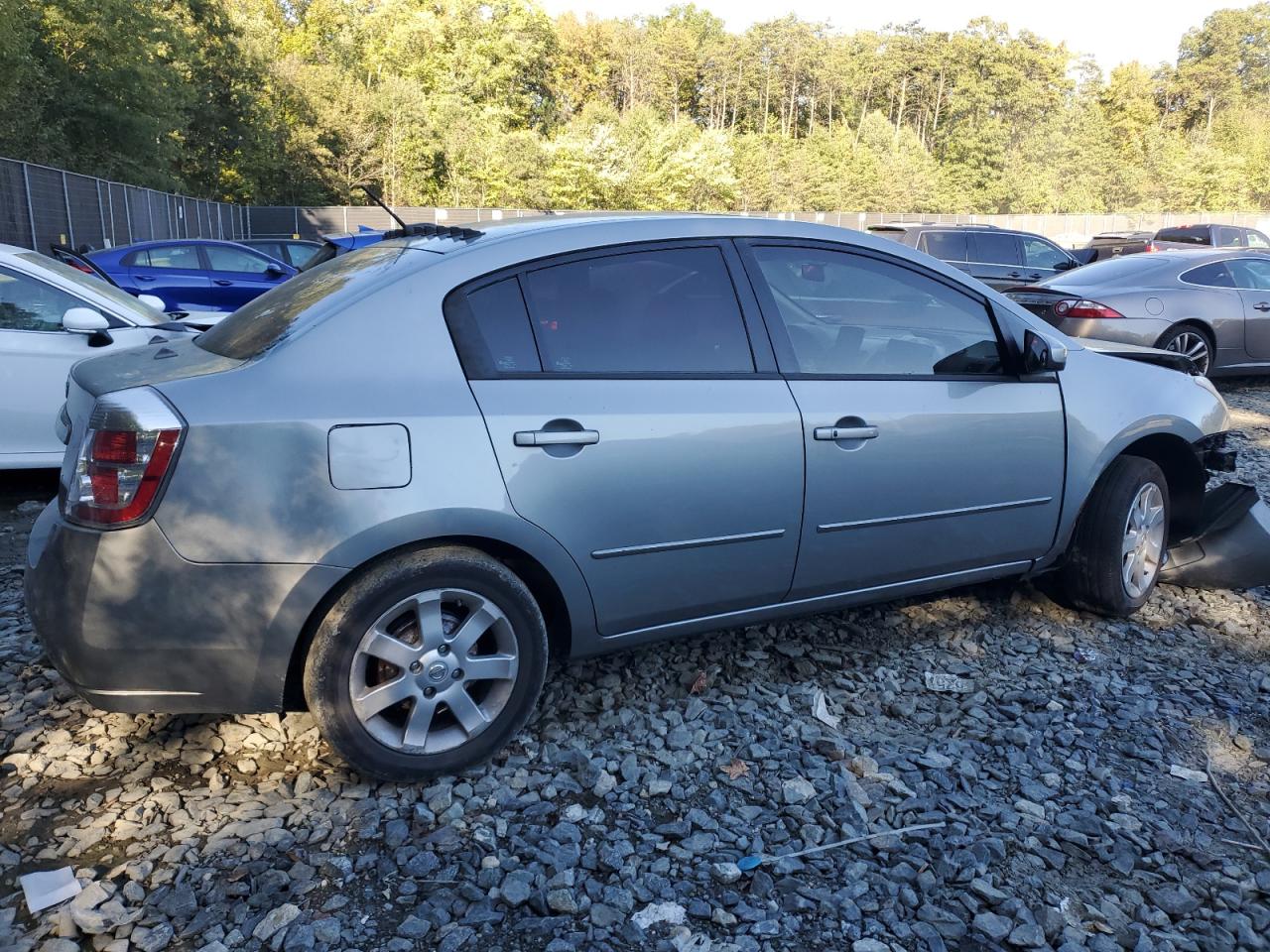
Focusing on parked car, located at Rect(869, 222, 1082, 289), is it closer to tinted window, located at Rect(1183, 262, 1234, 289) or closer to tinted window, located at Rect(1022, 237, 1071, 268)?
tinted window, located at Rect(1022, 237, 1071, 268)

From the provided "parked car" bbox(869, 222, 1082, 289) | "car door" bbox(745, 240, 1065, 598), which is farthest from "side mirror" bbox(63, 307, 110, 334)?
"parked car" bbox(869, 222, 1082, 289)

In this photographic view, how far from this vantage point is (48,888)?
252cm

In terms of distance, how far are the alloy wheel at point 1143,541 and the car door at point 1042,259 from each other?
12541 mm

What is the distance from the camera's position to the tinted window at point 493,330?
3029 mm

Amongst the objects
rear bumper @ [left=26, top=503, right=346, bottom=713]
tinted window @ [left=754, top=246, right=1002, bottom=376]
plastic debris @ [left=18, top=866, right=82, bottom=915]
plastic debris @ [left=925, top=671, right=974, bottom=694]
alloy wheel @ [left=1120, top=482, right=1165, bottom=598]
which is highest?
tinted window @ [left=754, top=246, right=1002, bottom=376]

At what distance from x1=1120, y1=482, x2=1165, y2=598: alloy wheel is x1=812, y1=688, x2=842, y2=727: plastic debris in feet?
5.19

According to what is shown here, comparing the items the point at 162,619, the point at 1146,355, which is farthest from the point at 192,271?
the point at 1146,355

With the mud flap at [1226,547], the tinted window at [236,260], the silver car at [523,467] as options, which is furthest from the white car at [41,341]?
the tinted window at [236,260]

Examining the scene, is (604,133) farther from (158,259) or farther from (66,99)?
(158,259)

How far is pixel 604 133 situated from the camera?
5000 cm

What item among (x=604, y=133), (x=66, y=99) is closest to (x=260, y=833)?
(x=66, y=99)

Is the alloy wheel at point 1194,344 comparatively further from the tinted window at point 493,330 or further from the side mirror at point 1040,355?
the tinted window at point 493,330

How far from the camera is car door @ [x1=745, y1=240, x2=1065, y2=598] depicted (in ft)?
11.6

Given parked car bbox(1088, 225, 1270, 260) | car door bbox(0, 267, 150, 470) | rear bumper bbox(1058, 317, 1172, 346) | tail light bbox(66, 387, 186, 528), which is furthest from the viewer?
parked car bbox(1088, 225, 1270, 260)
